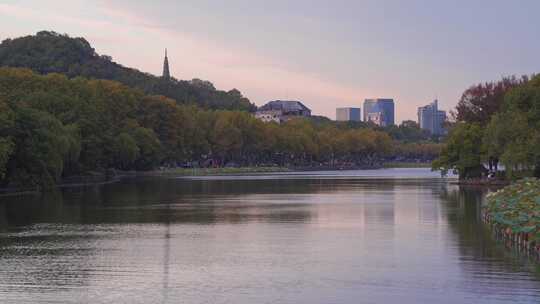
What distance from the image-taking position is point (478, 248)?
28.8m

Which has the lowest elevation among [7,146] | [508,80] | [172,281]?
[172,281]

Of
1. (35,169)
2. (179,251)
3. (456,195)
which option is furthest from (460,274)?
(35,169)

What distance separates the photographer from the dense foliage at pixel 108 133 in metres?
66.1

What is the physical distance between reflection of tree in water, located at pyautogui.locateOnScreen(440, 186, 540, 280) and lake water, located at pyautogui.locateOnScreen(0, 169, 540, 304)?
46 mm

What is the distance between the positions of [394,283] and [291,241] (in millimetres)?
9797

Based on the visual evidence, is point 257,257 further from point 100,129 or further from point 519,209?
point 100,129

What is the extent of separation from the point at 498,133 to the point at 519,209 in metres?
34.7

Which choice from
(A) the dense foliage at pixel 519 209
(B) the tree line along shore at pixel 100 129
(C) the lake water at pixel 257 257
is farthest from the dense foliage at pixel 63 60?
(A) the dense foliage at pixel 519 209

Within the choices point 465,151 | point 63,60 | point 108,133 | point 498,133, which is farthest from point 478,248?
point 63,60

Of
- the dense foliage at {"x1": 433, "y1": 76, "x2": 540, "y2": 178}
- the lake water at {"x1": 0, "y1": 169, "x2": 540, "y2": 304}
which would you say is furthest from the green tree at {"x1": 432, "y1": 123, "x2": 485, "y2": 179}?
the lake water at {"x1": 0, "y1": 169, "x2": 540, "y2": 304}

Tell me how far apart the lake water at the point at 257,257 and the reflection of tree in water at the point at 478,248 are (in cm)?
5

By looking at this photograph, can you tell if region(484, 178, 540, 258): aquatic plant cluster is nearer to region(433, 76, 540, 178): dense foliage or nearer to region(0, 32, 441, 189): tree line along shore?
region(433, 76, 540, 178): dense foliage

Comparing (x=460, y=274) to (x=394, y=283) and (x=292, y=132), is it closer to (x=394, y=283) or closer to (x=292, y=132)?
(x=394, y=283)

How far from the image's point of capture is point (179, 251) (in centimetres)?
2823
